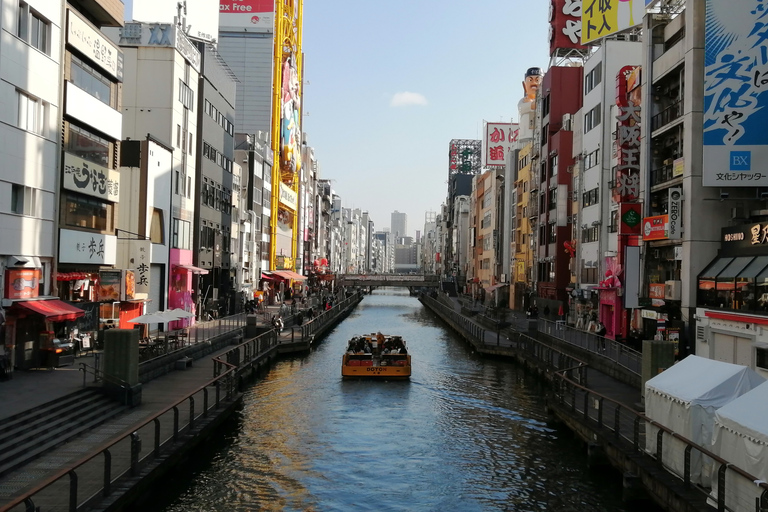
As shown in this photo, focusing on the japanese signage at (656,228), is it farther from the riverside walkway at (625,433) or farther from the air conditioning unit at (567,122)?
the air conditioning unit at (567,122)

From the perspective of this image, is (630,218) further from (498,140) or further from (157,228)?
(498,140)

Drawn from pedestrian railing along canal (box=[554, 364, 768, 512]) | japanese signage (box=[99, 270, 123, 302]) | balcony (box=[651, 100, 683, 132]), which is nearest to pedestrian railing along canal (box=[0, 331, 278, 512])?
pedestrian railing along canal (box=[554, 364, 768, 512])

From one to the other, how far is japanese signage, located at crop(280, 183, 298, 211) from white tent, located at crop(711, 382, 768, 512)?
86.0 metres

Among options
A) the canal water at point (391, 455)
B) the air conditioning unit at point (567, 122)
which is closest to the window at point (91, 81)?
the canal water at point (391, 455)

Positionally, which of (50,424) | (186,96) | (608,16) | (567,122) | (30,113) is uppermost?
(608,16)

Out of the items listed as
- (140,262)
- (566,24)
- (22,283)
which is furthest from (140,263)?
(566,24)

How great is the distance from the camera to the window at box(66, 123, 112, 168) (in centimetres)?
3266

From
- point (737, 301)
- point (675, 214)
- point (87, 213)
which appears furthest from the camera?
point (675, 214)

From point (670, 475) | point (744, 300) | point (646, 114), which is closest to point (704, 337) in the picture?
point (744, 300)

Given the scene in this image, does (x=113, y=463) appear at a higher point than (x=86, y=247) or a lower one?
lower

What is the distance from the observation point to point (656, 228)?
1517 inches

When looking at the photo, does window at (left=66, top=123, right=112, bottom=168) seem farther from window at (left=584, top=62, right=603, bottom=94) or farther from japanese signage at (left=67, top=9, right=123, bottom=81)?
window at (left=584, top=62, right=603, bottom=94)

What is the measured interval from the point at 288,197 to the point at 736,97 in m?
76.6

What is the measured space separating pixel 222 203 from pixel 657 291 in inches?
1558
